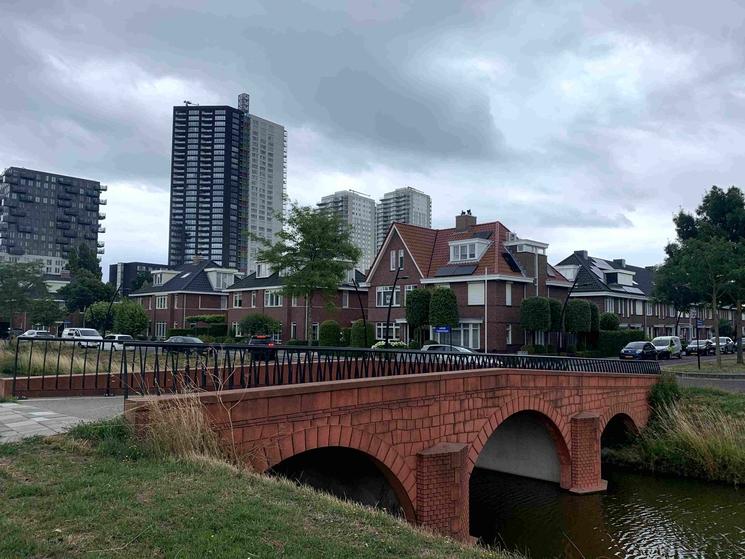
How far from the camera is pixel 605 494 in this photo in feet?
57.4

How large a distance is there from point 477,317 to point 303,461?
104ft

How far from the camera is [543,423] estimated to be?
17078mm

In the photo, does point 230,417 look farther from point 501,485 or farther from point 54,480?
Result: point 501,485

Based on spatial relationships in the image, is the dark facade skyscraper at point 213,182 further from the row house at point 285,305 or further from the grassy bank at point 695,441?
the grassy bank at point 695,441

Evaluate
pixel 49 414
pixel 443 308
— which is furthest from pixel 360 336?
pixel 49 414

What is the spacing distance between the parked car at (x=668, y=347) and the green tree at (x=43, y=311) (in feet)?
166

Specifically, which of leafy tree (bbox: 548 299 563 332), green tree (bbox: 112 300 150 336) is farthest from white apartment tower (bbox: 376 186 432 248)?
leafy tree (bbox: 548 299 563 332)

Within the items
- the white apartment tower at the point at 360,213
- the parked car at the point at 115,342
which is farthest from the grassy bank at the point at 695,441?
the white apartment tower at the point at 360,213

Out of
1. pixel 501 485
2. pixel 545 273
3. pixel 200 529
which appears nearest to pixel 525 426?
pixel 501 485

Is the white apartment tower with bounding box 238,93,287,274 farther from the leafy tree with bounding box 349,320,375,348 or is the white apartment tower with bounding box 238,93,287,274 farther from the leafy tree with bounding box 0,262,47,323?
the leafy tree with bounding box 349,320,375,348

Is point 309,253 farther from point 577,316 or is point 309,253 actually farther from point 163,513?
point 163,513

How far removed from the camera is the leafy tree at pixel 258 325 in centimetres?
5164

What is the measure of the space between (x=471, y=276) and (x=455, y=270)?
199 centimetres

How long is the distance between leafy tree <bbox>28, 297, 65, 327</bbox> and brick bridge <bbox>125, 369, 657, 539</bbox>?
47.4m
